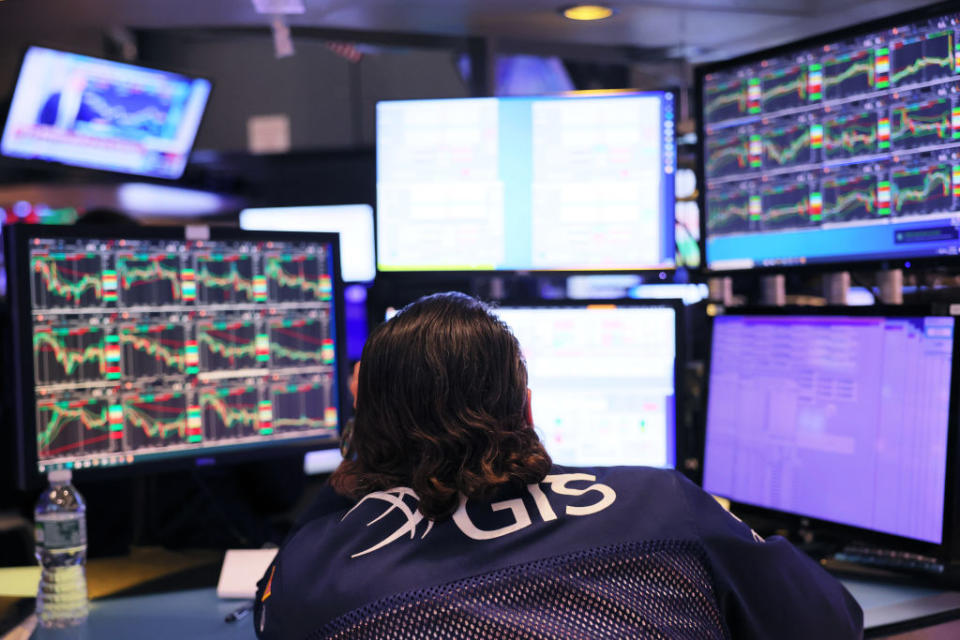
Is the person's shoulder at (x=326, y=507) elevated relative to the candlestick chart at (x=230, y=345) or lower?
lower

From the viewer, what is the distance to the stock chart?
1.40m

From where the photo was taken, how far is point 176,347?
150 centimetres

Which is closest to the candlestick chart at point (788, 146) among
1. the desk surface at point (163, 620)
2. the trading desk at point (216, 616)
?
the trading desk at point (216, 616)

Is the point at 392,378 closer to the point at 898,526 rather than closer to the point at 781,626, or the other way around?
the point at 781,626

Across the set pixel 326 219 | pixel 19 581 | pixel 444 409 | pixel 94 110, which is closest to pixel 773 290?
pixel 444 409

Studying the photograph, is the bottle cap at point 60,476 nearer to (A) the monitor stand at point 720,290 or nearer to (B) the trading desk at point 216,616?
(B) the trading desk at point 216,616

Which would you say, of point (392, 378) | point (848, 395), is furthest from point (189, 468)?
point (848, 395)

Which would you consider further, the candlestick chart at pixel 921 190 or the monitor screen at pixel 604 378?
the monitor screen at pixel 604 378

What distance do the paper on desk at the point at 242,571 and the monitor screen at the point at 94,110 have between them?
1.22 meters

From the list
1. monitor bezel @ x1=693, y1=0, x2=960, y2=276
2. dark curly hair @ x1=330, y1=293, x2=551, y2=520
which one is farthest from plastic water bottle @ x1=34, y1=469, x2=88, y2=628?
monitor bezel @ x1=693, y1=0, x2=960, y2=276

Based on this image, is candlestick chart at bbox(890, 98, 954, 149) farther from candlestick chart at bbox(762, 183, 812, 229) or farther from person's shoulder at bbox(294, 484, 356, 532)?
person's shoulder at bbox(294, 484, 356, 532)

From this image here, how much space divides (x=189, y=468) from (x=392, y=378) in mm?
662

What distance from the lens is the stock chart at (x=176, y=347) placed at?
1.40 meters

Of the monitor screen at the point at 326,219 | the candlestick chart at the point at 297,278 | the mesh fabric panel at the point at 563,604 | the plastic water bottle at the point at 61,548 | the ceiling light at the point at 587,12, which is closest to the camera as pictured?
the mesh fabric panel at the point at 563,604
